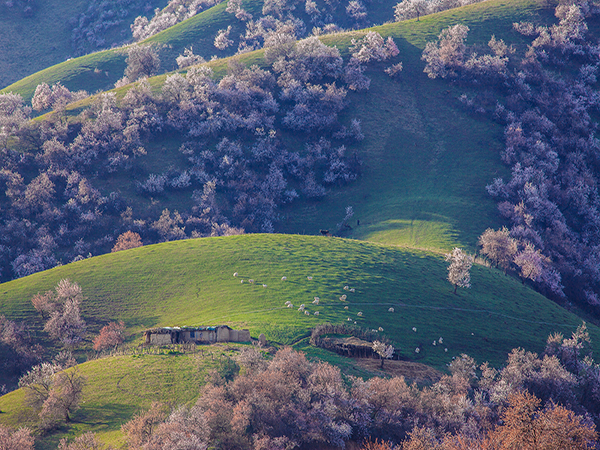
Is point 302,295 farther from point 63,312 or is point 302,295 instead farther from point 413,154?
point 413,154

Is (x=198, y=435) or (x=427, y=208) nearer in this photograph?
(x=198, y=435)

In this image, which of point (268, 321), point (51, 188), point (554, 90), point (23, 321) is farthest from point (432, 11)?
point (23, 321)

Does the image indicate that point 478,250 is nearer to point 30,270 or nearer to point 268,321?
point 268,321

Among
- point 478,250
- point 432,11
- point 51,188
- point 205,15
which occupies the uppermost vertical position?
point 205,15

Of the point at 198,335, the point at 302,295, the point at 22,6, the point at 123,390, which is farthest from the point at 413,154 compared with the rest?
the point at 22,6

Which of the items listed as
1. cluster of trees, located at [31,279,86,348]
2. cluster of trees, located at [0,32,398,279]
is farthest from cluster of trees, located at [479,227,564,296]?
cluster of trees, located at [31,279,86,348]

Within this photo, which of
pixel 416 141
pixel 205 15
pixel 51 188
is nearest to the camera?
pixel 51 188
